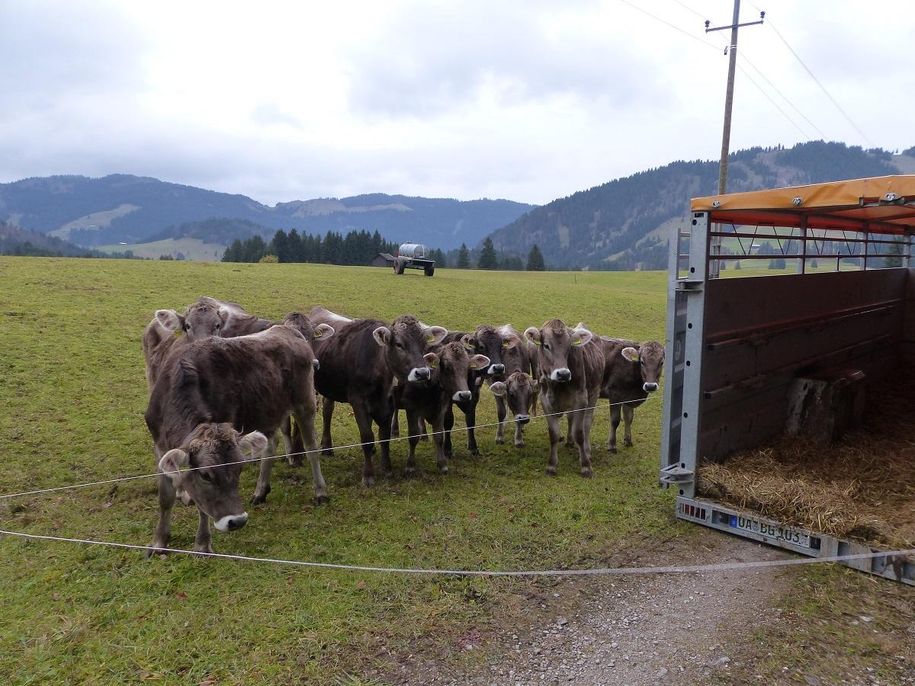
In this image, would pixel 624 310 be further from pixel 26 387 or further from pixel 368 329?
pixel 26 387

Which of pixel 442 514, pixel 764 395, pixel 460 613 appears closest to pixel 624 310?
pixel 764 395

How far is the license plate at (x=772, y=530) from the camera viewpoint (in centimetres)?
552

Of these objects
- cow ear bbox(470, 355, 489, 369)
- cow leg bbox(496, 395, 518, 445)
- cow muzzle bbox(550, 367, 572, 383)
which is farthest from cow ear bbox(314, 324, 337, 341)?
cow muzzle bbox(550, 367, 572, 383)

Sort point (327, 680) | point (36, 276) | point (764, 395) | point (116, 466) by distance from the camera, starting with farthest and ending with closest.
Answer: point (36, 276) < point (116, 466) < point (764, 395) < point (327, 680)

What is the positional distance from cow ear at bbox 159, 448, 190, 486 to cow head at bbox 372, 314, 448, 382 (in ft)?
9.84

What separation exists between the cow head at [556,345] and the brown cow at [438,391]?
2.54 ft

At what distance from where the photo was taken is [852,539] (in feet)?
17.6

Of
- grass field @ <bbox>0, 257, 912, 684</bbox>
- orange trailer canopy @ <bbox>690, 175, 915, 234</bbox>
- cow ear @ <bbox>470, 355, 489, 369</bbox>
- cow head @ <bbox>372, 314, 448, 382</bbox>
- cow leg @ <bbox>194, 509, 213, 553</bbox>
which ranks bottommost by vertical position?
grass field @ <bbox>0, 257, 912, 684</bbox>

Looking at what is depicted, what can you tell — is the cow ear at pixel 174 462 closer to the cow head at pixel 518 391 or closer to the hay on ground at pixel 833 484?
the cow head at pixel 518 391

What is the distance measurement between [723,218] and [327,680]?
19.8 feet

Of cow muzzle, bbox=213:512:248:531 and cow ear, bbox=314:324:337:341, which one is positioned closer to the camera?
cow muzzle, bbox=213:512:248:531

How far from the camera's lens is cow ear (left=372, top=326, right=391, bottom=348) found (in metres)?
7.49

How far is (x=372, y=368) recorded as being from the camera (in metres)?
7.80

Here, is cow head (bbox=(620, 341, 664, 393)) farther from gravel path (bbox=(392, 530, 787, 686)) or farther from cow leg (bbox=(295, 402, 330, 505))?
cow leg (bbox=(295, 402, 330, 505))
